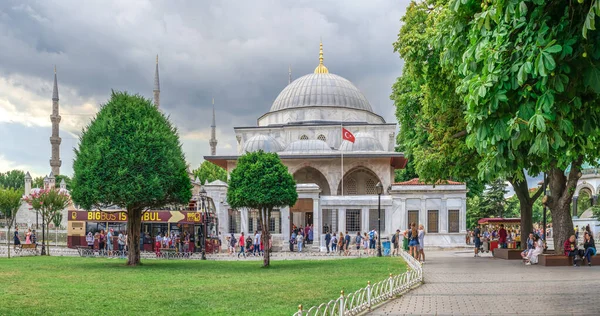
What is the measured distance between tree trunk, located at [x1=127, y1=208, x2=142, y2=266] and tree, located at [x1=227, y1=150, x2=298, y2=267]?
3665 millimetres

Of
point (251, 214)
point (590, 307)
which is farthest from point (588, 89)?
point (251, 214)

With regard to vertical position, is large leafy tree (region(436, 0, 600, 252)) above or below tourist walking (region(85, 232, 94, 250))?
above

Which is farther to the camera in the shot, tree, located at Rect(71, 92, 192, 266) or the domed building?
the domed building

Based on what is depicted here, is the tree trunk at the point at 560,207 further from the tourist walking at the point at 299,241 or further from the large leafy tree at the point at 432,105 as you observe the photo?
the tourist walking at the point at 299,241

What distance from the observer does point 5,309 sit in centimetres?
955

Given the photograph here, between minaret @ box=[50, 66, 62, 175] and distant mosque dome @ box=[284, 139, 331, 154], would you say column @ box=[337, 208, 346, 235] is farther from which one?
minaret @ box=[50, 66, 62, 175]

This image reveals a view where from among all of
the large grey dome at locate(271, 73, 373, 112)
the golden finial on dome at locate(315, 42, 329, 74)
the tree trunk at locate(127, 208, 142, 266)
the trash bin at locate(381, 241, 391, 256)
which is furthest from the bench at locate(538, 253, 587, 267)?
the golden finial on dome at locate(315, 42, 329, 74)

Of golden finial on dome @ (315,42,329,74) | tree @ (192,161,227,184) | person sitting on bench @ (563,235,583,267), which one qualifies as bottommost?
person sitting on bench @ (563,235,583,267)

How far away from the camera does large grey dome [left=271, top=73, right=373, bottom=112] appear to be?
4938cm

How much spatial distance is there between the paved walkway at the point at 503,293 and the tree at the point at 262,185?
5.48 metres

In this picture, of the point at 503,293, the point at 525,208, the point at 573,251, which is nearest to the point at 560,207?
the point at 573,251

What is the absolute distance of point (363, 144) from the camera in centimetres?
4241

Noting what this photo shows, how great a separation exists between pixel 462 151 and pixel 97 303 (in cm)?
1249

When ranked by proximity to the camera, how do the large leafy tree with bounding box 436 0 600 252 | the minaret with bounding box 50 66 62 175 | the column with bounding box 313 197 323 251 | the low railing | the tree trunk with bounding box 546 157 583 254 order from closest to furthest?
the large leafy tree with bounding box 436 0 600 252 < the low railing < the tree trunk with bounding box 546 157 583 254 < the column with bounding box 313 197 323 251 < the minaret with bounding box 50 66 62 175
